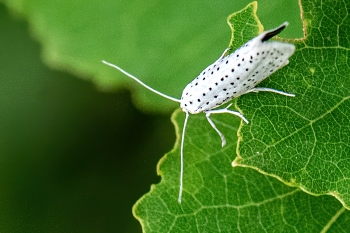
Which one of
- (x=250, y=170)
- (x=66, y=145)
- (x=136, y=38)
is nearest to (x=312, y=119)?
(x=250, y=170)

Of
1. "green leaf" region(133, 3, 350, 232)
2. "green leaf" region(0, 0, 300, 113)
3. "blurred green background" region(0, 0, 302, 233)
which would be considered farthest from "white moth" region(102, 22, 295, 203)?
"blurred green background" region(0, 0, 302, 233)

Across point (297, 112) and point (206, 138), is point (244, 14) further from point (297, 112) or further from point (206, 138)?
point (206, 138)

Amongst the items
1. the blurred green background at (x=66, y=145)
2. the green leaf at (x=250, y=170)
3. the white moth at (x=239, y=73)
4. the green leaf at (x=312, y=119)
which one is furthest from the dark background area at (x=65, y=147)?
the green leaf at (x=312, y=119)

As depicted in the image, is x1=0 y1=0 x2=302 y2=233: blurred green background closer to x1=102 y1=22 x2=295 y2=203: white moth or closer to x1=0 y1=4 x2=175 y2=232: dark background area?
x1=0 y1=4 x2=175 y2=232: dark background area

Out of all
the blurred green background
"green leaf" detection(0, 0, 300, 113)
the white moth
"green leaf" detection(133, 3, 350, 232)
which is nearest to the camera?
the white moth

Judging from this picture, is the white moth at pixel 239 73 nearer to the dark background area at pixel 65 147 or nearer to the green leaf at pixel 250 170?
→ the green leaf at pixel 250 170

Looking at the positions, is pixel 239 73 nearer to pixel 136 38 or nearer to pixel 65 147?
pixel 136 38
